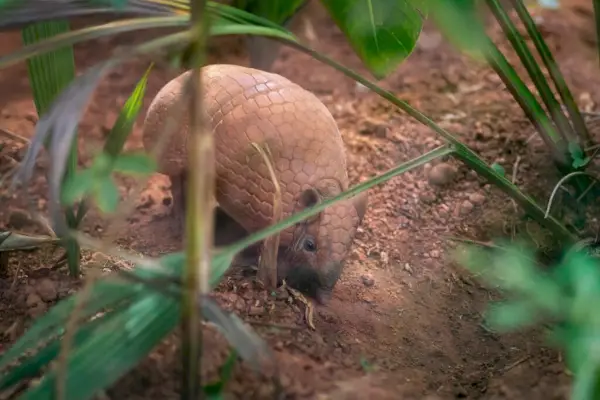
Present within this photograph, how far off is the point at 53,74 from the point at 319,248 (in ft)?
2.54

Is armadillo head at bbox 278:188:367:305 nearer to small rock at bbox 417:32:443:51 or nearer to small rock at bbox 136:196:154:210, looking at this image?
small rock at bbox 136:196:154:210

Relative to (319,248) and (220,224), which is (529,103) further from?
(220,224)

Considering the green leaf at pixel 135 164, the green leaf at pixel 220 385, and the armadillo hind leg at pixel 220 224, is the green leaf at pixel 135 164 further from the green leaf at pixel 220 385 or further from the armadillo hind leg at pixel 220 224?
the armadillo hind leg at pixel 220 224

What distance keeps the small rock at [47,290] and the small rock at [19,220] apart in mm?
435

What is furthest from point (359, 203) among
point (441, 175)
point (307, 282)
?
point (441, 175)

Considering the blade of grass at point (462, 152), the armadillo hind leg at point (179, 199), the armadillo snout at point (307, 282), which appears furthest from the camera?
the armadillo hind leg at point (179, 199)

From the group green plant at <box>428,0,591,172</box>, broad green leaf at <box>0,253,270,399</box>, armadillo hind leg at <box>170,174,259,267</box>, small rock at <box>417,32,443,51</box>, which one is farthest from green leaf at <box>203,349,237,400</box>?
small rock at <box>417,32,443,51</box>

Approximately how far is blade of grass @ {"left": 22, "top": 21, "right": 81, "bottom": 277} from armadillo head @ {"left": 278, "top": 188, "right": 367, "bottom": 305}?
0.56m

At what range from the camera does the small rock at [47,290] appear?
1579mm

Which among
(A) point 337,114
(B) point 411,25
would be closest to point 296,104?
(B) point 411,25

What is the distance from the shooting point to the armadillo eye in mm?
1859

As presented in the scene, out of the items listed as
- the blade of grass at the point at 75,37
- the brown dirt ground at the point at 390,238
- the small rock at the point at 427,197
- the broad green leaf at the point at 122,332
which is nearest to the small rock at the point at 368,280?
the brown dirt ground at the point at 390,238

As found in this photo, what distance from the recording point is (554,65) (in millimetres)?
2047

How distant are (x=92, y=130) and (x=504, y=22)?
1470 mm
